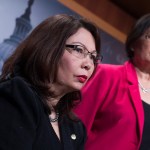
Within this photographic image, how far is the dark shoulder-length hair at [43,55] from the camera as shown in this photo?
112 centimetres

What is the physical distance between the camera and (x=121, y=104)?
158 centimetres

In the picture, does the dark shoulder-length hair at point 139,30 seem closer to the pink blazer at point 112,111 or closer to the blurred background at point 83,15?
the pink blazer at point 112,111

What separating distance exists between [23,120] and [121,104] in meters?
0.68

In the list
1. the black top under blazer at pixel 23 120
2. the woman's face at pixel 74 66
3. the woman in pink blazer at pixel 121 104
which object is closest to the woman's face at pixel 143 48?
the woman in pink blazer at pixel 121 104

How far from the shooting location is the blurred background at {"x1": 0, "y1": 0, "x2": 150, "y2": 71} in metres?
2.10

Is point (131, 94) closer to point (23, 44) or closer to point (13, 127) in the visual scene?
point (23, 44)

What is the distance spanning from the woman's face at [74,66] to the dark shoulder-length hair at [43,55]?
20mm

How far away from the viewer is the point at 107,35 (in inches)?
110

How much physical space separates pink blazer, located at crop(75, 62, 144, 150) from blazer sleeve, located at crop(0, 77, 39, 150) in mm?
582

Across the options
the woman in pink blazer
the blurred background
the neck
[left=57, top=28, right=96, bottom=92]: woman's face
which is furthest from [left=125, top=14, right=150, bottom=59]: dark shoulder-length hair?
the blurred background

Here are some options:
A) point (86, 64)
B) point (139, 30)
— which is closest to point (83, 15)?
point (139, 30)

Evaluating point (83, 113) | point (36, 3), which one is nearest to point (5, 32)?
point (36, 3)

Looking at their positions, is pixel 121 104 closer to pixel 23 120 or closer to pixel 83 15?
pixel 23 120

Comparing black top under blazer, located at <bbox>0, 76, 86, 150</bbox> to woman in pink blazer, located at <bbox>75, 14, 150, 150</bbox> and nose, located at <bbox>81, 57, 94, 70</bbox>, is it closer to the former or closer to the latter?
nose, located at <bbox>81, 57, 94, 70</bbox>
